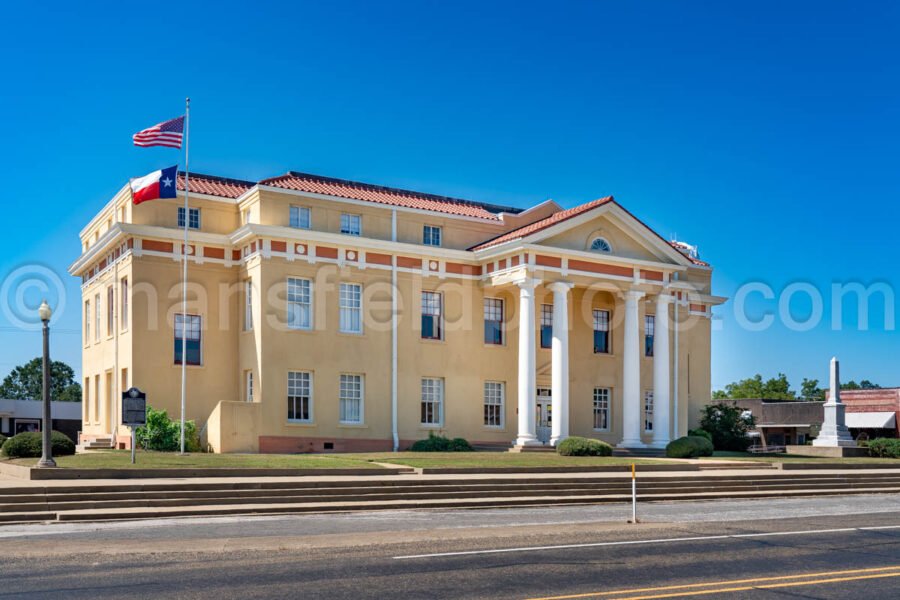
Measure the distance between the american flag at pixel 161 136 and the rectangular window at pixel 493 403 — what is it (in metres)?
16.7

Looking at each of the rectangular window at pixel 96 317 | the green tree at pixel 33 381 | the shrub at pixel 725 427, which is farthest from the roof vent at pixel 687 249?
the green tree at pixel 33 381

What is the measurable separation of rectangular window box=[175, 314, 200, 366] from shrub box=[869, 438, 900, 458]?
2982cm

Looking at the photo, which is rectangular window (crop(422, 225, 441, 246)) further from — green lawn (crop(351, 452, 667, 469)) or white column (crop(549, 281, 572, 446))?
green lawn (crop(351, 452, 667, 469))

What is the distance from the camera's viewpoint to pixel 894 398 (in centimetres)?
6981

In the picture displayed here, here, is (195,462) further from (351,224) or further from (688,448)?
(688,448)

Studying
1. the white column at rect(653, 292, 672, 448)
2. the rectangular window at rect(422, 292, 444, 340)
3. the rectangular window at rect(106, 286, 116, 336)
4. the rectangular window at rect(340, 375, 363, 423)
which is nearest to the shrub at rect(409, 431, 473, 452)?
the rectangular window at rect(340, 375, 363, 423)

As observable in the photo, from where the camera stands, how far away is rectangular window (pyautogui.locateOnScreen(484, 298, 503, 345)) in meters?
42.5

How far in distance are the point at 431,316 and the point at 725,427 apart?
58.3 feet

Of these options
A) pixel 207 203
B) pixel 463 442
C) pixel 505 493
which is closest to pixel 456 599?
pixel 505 493

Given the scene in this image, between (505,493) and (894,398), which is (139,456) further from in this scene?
(894,398)

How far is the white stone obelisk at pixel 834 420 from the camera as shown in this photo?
148ft

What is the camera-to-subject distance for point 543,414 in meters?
43.3

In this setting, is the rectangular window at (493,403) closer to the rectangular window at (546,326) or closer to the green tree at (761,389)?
the rectangular window at (546,326)

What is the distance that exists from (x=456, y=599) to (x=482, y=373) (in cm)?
3110
